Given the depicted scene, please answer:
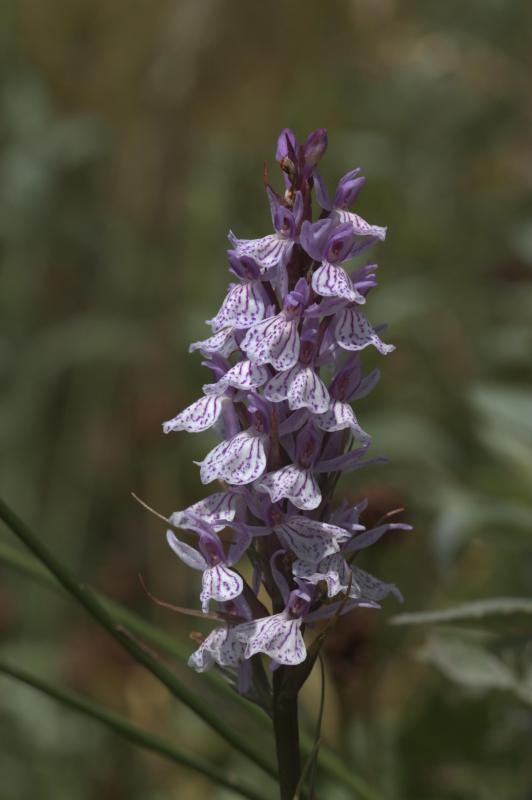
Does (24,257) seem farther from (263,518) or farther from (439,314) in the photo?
(263,518)

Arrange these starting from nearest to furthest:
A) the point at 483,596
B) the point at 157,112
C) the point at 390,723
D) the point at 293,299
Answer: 1. the point at 293,299
2. the point at 390,723
3. the point at 483,596
4. the point at 157,112

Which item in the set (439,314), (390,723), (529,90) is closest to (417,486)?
(390,723)

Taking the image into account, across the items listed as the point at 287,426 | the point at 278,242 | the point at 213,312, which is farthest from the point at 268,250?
the point at 213,312

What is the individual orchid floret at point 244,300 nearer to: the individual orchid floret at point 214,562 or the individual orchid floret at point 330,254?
the individual orchid floret at point 330,254

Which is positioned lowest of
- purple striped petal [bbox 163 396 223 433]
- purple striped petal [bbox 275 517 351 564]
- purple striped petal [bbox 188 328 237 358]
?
purple striped petal [bbox 275 517 351 564]

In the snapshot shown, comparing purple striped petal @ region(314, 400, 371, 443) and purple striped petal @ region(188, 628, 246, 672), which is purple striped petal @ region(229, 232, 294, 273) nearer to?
purple striped petal @ region(314, 400, 371, 443)

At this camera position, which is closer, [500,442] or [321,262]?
[321,262]

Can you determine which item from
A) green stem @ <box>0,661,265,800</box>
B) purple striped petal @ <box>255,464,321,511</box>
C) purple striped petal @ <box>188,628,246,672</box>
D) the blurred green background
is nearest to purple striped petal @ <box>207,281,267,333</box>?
purple striped petal @ <box>255,464,321,511</box>

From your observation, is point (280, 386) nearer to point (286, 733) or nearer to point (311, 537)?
point (311, 537)
